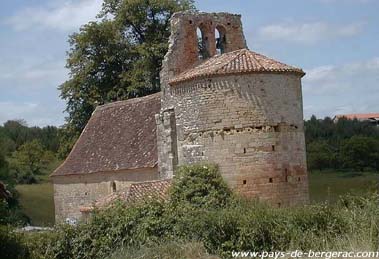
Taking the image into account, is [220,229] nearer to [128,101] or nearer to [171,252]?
[171,252]

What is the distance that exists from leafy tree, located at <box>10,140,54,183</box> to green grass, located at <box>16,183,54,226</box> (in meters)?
1.62

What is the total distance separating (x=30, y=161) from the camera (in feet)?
214

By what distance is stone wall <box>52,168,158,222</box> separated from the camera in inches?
1054

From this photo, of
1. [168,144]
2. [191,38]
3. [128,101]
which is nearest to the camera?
[168,144]

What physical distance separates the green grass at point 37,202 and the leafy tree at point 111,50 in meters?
7.81

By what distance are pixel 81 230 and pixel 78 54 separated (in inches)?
818

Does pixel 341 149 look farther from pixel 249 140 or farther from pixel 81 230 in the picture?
pixel 81 230

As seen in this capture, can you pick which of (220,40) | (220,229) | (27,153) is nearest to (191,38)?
(220,40)

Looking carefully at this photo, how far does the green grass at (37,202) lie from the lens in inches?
1694

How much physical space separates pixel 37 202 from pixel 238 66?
33.4 metres

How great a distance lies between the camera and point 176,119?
75.9ft

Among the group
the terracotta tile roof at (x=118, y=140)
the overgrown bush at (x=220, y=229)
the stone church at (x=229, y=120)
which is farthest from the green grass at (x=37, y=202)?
the overgrown bush at (x=220, y=229)

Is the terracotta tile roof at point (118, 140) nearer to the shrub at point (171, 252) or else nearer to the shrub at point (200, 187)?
the shrub at point (200, 187)

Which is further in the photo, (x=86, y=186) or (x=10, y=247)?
(x=86, y=186)
